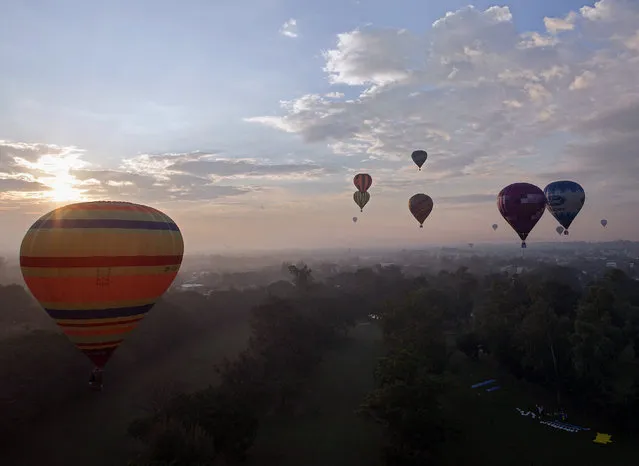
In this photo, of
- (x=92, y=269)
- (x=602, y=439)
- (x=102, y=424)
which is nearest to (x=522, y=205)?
(x=602, y=439)

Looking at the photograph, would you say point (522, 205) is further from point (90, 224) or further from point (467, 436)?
point (90, 224)

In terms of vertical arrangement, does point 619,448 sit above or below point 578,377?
below

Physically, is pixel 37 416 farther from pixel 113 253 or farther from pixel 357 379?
pixel 357 379

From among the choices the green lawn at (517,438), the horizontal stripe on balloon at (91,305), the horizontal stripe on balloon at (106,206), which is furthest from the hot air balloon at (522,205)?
the horizontal stripe on balloon at (91,305)

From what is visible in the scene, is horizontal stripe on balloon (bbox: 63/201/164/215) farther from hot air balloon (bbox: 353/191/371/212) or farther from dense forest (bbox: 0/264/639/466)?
hot air balloon (bbox: 353/191/371/212)

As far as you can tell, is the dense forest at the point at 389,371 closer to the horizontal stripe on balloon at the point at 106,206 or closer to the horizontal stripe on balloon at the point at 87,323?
the horizontal stripe on balloon at the point at 87,323

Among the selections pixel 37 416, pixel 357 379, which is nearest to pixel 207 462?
pixel 37 416
